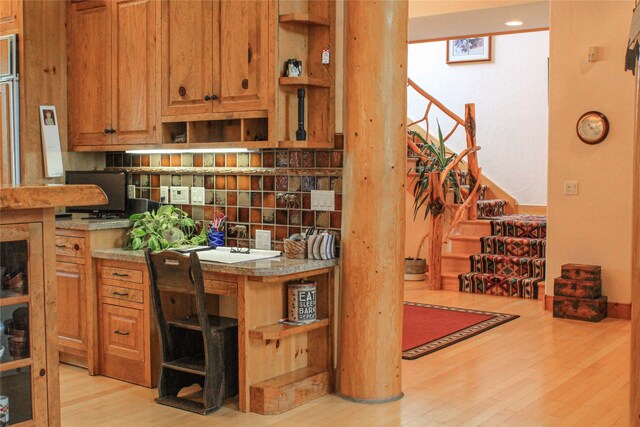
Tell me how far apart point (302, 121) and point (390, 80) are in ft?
1.78

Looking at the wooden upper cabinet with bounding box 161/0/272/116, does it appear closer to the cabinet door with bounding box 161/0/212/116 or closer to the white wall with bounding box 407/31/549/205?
the cabinet door with bounding box 161/0/212/116

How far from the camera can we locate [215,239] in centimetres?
476

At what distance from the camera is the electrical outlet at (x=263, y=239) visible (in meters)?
4.62

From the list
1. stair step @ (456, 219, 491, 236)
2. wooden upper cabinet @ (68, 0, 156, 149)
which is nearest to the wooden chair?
wooden upper cabinet @ (68, 0, 156, 149)

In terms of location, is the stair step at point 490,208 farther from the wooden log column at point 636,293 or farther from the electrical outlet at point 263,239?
the wooden log column at point 636,293

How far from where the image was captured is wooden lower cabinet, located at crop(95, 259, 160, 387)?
442 cm

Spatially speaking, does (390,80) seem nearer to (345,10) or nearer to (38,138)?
(345,10)

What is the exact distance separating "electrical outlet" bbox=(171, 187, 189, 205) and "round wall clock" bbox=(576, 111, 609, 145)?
3.49 meters

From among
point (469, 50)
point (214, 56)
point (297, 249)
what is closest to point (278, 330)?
point (297, 249)

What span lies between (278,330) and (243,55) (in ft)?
5.07

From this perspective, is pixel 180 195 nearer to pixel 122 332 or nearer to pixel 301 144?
pixel 122 332

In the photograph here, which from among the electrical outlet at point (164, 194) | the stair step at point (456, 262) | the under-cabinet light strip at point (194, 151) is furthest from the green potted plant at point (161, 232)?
the stair step at point (456, 262)

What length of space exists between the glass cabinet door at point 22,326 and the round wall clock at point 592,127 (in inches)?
209

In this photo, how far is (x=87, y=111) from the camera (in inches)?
207
